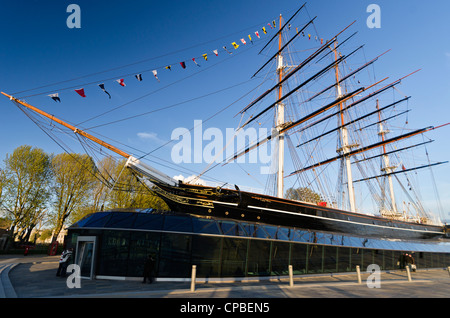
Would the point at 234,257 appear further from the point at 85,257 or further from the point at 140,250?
the point at 85,257

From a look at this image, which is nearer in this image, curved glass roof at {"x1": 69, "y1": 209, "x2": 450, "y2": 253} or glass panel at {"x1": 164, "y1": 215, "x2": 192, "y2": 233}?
curved glass roof at {"x1": 69, "y1": 209, "x2": 450, "y2": 253}

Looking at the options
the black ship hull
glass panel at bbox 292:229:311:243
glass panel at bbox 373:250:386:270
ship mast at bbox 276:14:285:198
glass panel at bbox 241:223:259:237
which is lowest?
glass panel at bbox 373:250:386:270

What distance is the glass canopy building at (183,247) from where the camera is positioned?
1141 centimetres

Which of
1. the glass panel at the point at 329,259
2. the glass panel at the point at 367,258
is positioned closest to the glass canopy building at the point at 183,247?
the glass panel at the point at 329,259

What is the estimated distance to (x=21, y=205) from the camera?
26000mm

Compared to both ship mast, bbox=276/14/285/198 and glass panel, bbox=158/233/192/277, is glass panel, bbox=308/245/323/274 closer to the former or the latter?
ship mast, bbox=276/14/285/198

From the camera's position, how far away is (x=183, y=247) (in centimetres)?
1187

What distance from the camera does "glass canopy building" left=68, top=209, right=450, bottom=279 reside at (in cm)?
1141

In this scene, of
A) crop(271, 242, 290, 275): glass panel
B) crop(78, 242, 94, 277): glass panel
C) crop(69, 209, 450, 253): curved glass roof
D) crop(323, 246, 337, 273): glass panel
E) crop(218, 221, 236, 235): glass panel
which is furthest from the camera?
crop(323, 246, 337, 273): glass panel

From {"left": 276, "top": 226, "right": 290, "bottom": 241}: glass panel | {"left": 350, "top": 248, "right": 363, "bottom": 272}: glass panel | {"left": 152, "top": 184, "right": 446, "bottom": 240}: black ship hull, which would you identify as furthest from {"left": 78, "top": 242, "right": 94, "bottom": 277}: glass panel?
{"left": 350, "top": 248, "right": 363, "bottom": 272}: glass panel

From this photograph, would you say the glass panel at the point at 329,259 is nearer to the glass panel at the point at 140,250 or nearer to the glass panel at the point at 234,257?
the glass panel at the point at 234,257
